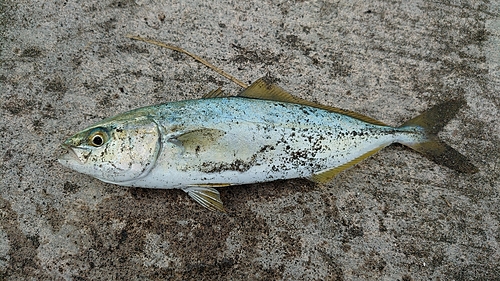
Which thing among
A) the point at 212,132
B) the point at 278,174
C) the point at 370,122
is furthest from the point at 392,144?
the point at 212,132

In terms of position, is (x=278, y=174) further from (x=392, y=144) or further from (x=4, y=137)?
(x=4, y=137)

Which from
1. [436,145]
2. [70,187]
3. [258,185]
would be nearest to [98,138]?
[70,187]

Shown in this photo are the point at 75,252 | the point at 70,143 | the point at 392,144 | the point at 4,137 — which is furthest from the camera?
the point at 392,144

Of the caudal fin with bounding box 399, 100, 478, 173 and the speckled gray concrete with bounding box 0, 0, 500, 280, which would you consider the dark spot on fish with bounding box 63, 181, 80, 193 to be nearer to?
the speckled gray concrete with bounding box 0, 0, 500, 280

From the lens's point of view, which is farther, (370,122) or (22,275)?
(370,122)

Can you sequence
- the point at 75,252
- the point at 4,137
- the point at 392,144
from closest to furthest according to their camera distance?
the point at 75,252 → the point at 4,137 → the point at 392,144

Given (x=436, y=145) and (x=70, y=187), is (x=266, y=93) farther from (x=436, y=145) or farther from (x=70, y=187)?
(x=70, y=187)

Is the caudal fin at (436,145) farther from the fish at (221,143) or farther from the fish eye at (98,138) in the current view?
the fish eye at (98,138)

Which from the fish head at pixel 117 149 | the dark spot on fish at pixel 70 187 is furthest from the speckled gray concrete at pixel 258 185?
the fish head at pixel 117 149
